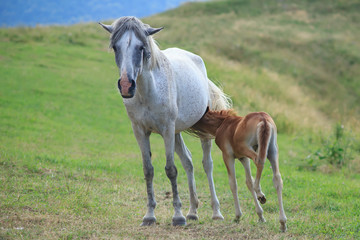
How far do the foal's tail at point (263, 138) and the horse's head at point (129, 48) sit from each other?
1.56 m

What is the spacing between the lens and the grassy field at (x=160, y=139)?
5.80m

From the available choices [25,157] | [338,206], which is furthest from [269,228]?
[25,157]

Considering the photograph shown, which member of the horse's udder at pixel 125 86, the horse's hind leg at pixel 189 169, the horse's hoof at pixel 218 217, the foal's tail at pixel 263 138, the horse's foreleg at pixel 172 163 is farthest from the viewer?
the horse's hind leg at pixel 189 169

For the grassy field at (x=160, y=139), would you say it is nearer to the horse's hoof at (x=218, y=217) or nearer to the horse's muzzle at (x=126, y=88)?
the horse's hoof at (x=218, y=217)

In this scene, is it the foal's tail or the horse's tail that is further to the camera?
the horse's tail

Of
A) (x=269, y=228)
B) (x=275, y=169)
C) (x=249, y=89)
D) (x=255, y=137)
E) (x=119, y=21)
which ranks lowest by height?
(x=249, y=89)

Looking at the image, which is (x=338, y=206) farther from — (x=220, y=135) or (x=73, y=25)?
(x=73, y=25)

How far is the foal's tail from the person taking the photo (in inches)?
201

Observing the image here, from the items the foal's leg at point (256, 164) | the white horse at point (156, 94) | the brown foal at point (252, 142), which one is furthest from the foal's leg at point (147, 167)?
the foal's leg at point (256, 164)

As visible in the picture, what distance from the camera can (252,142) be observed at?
5.39m

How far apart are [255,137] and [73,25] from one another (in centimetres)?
2956

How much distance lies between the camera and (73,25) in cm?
3256

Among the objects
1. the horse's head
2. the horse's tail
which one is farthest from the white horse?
the horse's tail

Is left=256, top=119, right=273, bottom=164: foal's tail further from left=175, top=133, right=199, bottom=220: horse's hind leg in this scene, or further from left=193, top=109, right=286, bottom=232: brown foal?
left=175, top=133, right=199, bottom=220: horse's hind leg
